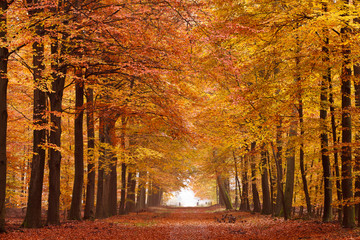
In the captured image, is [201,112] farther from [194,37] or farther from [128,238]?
[128,238]

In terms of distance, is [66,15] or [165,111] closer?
[66,15]

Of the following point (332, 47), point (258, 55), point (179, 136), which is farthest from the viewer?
point (179, 136)

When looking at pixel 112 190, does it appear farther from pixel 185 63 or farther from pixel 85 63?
pixel 185 63

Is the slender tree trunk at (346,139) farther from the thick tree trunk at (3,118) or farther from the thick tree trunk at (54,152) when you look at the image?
the thick tree trunk at (3,118)

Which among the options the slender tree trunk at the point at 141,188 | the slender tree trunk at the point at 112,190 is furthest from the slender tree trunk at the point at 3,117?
the slender tree trunk at the point at 141,188

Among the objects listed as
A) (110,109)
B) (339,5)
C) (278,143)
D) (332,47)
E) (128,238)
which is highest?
(339,5)

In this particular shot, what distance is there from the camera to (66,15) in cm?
1128

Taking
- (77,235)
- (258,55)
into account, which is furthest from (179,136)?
(77,235)

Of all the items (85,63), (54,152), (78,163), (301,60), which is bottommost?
(78,163)

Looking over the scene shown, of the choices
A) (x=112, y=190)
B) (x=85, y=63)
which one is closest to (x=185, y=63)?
(x=85, y=63)

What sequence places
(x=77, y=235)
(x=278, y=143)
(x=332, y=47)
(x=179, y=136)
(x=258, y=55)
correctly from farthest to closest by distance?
(x=278, y=143) → (x=179, y=136) → (x=258, y=55) → (x=77, y=235) → (x=332, y=47)

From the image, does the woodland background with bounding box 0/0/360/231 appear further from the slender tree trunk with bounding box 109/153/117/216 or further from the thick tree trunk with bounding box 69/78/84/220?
the slender tree trunk with bounding box 109/153/117/216

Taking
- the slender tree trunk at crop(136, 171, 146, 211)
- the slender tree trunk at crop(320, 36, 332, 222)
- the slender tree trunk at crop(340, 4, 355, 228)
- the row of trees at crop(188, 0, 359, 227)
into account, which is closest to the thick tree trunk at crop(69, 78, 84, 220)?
the row of trees at crop(188, 0, 359, 227)

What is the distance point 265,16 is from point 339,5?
284 centimetres
